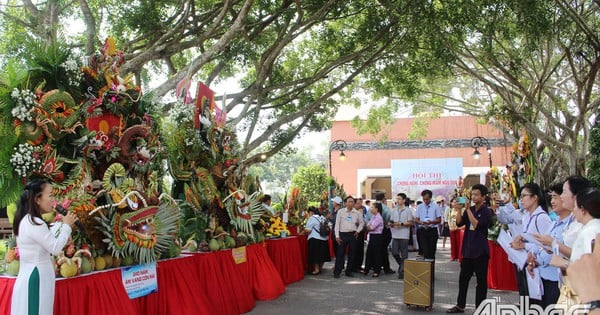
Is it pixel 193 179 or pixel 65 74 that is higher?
pixel 65 74

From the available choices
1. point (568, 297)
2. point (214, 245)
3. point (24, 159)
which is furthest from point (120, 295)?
point (568, 297)

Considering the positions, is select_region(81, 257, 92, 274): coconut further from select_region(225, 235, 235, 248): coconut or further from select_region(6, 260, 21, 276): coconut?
select_region(225, 235, 235, 248): coconut

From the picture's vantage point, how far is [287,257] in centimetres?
965

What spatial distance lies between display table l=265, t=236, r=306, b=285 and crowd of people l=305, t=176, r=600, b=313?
695 millimetres

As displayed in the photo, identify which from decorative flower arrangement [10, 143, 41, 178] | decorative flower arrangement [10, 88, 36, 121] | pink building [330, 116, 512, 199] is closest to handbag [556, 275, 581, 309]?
decorative flower arrangement [10, 143, 41, 178]

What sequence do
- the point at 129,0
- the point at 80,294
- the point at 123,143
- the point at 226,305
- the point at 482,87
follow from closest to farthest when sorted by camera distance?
the point at 80,294
the point at 123,143
the point at 226,305
the point at 129,0
the point at 482,87

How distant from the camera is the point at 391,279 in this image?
10023 millimetres

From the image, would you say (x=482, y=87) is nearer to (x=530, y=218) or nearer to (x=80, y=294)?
(x=530, y=218)

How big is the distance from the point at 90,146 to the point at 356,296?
4723 mm

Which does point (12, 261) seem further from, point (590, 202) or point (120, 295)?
point (590, 202)

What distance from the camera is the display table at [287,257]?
30.2 feet

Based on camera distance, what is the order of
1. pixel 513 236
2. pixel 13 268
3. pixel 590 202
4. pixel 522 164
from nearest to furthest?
pixel 590 202 → pixel 13 268 → pixel 513 236 → pixel 522 164

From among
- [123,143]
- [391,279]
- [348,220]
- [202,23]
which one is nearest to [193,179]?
[123,143]

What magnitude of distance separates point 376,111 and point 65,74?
16063mm
